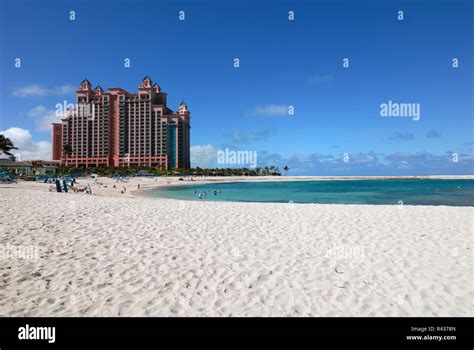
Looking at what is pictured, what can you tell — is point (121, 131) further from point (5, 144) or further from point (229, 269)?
point (229, 269)

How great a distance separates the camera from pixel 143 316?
12.2ft

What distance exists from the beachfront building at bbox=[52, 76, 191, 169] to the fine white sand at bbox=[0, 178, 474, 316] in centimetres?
12398

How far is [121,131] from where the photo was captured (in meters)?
130

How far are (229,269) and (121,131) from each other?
14020 centimetres

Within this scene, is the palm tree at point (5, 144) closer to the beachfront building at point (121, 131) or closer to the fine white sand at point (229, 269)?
the fine white sand at point (229, 269)

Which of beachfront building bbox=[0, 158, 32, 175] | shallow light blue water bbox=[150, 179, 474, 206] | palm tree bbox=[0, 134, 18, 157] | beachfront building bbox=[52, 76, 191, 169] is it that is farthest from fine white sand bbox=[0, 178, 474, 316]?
beachfront building bbox=[52, 76, 191, 169]

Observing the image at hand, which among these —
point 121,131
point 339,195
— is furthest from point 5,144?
point 121,131

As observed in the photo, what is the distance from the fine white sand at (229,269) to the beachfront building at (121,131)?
4881 inches
